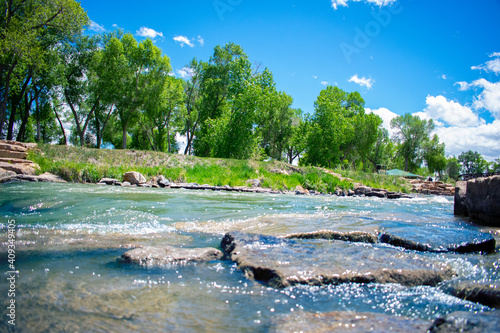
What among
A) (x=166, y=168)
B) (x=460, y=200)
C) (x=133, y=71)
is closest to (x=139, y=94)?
(x=133, y=71)

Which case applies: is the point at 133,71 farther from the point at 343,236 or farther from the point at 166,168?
the point at 343,236

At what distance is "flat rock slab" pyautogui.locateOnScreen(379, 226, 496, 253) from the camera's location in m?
3.75

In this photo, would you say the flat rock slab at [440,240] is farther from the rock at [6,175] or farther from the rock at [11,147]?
the rock at [11,147]

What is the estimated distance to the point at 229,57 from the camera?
36.8 meters

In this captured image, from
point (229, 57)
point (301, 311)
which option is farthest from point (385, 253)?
point (229, 57)

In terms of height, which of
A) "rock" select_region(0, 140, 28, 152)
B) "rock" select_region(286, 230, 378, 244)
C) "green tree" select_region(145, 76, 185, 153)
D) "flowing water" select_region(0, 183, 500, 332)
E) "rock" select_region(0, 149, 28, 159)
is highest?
"green tree" select_region(145, 76, 185, 153)

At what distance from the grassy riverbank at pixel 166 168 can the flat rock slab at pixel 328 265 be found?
14.7 meters

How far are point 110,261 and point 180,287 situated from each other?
1088 millimetres

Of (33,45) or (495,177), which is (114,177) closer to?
(33,45)

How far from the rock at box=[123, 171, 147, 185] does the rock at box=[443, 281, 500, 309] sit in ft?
48.8

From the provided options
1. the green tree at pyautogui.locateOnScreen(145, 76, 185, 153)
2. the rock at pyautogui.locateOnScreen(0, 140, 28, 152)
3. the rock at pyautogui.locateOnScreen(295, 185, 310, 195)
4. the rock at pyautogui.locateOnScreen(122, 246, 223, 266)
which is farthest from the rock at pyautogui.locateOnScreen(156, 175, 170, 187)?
the green tree at pyautogui.locateOnScreen(145, 76, 185, 153)

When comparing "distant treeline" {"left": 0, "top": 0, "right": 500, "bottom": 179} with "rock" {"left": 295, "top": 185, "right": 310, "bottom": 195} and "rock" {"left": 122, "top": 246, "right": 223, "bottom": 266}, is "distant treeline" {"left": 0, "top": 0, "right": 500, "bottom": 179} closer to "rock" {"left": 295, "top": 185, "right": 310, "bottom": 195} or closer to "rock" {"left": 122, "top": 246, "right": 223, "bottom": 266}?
"rock" {"left": 295, "top": 185, "right": 310, "bottom": 195}

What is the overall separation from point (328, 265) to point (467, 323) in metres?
1.36

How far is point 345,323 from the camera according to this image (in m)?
1.86
